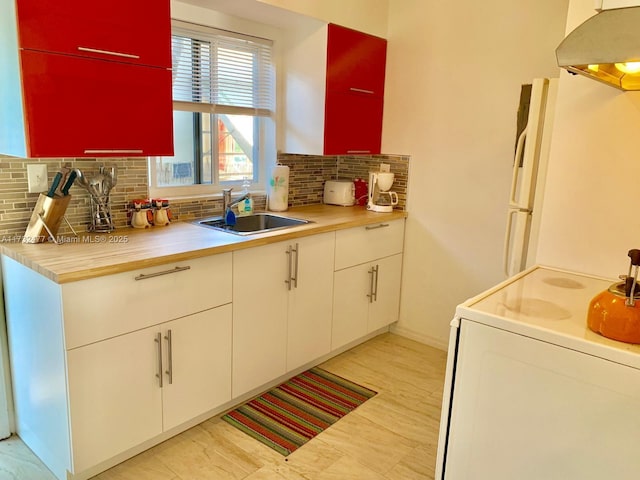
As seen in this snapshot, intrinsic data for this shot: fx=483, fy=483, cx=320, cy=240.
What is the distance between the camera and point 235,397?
246cm

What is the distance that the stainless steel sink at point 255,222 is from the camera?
2.83 m

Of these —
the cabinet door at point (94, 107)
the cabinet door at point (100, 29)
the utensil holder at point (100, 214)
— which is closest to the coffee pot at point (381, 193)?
the cabinet door at point (94, 107)

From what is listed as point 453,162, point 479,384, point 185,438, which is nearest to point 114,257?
point 185,438

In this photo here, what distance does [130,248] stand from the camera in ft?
6.81

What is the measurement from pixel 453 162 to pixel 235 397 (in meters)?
1.96

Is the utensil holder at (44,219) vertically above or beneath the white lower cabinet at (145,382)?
above

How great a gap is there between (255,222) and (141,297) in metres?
1.22

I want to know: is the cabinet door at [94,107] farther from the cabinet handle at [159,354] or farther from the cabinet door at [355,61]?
the cabinet door at [355,61]

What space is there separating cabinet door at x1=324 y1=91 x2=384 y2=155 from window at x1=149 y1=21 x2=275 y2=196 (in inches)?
17.0

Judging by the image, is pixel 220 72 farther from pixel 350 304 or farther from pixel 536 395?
pixel 536 395

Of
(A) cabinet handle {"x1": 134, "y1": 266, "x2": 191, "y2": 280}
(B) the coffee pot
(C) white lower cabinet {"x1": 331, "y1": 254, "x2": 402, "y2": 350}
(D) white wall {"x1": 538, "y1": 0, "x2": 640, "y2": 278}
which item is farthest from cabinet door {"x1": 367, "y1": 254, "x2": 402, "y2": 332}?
(A) cabinet handle {"x1": 134, "y1": 266, "x2": 191, "y2": 280}

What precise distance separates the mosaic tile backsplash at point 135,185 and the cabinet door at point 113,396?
28.0 inches

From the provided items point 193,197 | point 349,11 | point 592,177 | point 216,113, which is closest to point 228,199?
point 193,197

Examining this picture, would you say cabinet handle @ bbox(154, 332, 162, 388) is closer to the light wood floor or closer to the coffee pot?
the light wood floor
